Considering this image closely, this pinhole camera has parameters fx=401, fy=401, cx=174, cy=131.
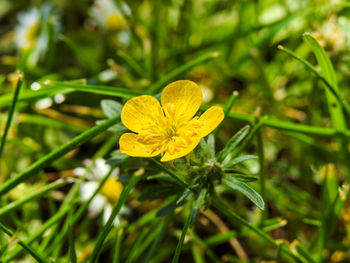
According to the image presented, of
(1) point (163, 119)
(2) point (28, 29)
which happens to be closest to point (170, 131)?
(1) point (163, 119)

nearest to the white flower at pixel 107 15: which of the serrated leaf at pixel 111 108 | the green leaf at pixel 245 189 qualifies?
the serrated leaf at pixel 111 108

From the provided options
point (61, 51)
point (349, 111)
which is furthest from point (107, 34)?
point (349, 111)

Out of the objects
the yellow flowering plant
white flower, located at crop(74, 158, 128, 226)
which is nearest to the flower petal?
white flower, located at crop(74, 158, 128, 226)

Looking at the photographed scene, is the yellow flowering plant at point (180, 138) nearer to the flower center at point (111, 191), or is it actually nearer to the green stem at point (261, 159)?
the green stem at point (261, 159)

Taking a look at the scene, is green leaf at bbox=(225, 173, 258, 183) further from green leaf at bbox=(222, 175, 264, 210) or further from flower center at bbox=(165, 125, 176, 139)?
flower center at bbox=(165, 125, 176, 139)

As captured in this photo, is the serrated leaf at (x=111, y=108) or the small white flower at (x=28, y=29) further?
the small white flower at (x=28, y=29)

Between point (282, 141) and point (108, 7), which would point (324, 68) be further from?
point (108, 7)
